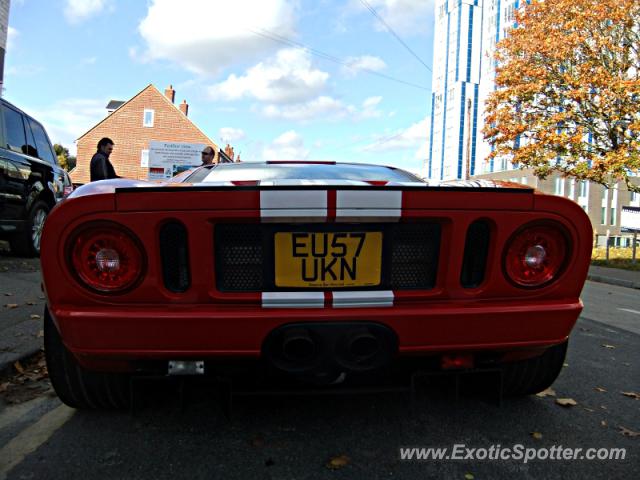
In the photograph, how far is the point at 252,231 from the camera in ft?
5.92

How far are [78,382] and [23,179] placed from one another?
16.7ft

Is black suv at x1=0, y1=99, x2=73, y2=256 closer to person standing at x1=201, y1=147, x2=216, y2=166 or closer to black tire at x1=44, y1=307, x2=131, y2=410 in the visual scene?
person standing at x1=201, y1=147, x2=216, y2=166

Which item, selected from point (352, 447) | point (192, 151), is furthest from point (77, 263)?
point (192, 151)

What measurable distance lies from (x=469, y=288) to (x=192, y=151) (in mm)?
26140

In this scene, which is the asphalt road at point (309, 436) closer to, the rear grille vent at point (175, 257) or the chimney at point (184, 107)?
the rear grille vent at point (175, 257)

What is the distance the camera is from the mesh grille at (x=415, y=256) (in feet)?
6.12

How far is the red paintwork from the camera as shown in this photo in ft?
5.64

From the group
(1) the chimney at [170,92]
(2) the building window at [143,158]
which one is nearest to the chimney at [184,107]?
(1) the chimney at [170,92]

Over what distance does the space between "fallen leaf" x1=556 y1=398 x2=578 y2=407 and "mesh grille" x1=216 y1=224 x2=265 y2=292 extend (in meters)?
1.73

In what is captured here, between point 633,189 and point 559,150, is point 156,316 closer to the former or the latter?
point 559,150

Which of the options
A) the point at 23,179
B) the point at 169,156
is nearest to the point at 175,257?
the point at 23,179

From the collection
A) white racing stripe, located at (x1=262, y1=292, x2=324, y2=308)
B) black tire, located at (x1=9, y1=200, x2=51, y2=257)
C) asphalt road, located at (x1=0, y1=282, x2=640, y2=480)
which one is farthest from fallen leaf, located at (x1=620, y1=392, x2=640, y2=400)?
black tire, located at (x1=9, y1=200, x2=51, y2=257)

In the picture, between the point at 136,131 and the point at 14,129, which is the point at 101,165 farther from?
the point at 136,131

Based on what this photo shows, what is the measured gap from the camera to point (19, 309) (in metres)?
4.00
